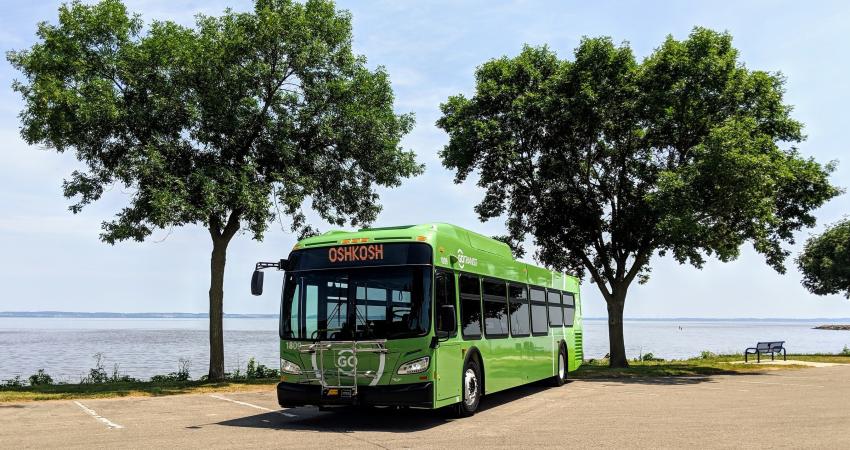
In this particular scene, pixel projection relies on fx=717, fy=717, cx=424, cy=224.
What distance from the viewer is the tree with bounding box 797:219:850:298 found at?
44.4 meters

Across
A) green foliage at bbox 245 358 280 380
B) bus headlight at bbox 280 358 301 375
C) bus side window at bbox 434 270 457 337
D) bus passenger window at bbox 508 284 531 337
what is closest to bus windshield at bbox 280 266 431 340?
bus side window at bbox 434 270 457 337

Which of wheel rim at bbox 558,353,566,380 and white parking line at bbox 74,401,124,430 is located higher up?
wheel rim at bbox 558,353,566,380

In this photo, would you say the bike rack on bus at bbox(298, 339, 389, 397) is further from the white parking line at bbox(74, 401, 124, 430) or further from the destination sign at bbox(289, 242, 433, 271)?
the white parking line at bbox(74, 401, 124, 430)

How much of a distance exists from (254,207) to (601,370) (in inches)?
541

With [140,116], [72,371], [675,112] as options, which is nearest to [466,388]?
[140,116]

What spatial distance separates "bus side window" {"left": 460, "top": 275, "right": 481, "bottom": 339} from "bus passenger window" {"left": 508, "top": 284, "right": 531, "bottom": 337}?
2.07m

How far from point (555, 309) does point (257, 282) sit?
9846 millimetres

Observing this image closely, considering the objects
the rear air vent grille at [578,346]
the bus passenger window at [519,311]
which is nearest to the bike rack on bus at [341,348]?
the bus passenger window at [519,311]

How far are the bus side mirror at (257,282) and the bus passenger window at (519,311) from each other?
576 cm

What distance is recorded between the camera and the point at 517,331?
615 inches

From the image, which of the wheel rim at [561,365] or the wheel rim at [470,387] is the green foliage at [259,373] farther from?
the wheel rim at [470,387]

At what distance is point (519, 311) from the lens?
16.0 meters

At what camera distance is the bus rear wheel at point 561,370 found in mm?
19547

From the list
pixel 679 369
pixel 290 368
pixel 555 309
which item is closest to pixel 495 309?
pixel 290 368
